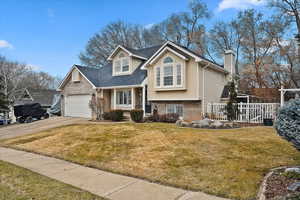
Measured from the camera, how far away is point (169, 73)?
15258 mm

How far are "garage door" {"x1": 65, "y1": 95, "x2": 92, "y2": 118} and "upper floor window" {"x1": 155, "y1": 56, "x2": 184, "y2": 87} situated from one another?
798 cm

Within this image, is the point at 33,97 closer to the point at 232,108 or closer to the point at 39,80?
the point at 39,80

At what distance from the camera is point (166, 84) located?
1538 centimetres

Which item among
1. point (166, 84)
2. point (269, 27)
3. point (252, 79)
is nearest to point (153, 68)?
point (166, 84)

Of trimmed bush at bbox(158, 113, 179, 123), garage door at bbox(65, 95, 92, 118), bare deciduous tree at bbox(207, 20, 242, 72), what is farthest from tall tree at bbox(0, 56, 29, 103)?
bare deciduous tree at bbox(207, 20, 242, 72)

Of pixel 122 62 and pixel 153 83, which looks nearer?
pixel 153 83

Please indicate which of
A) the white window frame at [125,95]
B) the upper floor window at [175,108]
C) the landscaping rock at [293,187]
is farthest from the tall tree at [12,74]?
the landscaping rock at [293,187]

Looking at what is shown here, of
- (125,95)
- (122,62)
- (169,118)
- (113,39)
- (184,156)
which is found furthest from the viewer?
(113,39)

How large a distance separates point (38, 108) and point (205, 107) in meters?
18.4

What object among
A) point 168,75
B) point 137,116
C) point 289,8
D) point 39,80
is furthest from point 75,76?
point 39,80

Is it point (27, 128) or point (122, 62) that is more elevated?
point (122, 62)

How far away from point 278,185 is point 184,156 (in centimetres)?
261

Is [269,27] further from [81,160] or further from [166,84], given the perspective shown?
[81,160]

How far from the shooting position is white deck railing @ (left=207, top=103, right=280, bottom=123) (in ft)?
42.1
